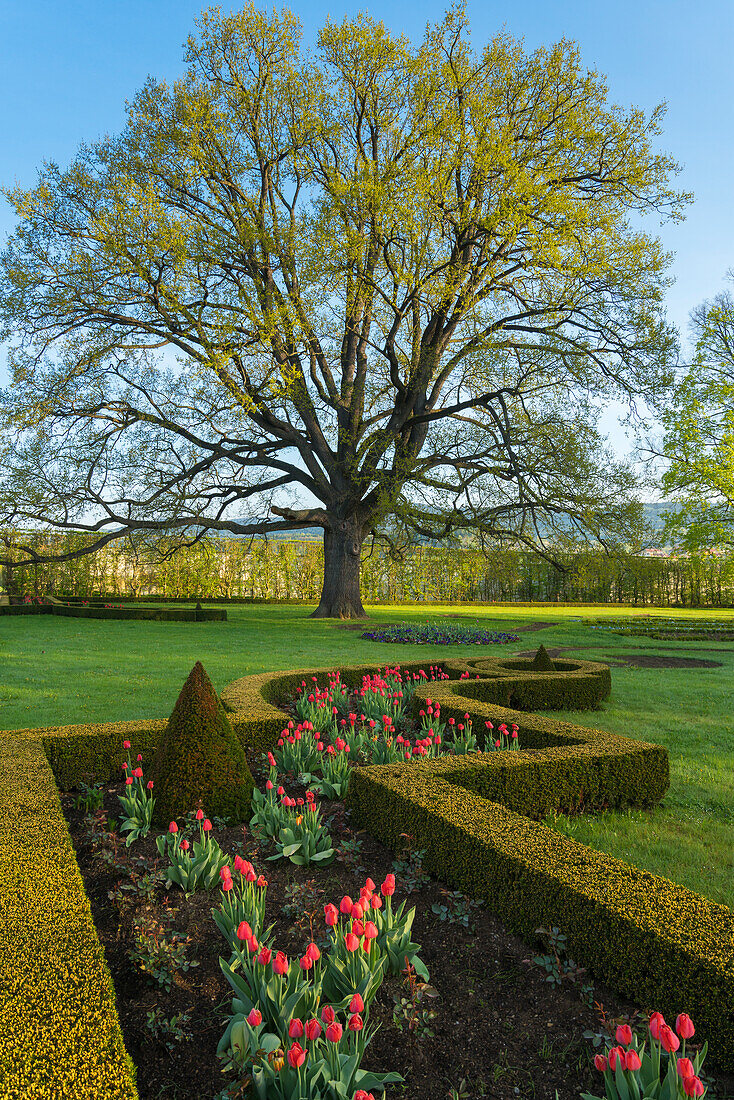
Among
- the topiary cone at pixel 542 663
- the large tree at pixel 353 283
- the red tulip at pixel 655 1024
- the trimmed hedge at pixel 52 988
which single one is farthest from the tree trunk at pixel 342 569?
the red tulip at pixel 655 1024

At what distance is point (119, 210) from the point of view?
14578 mm

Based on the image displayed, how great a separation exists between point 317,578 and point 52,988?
2902 cm

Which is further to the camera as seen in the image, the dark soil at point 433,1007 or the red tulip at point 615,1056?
the dark soil at point 433,1007

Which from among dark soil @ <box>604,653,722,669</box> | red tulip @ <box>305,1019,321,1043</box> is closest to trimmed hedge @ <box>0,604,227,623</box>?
dark soil @ <box>604,653,722,669</box>

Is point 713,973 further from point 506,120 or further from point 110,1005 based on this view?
point 506,120

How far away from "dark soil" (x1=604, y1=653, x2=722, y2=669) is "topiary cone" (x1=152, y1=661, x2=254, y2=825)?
30.8ft

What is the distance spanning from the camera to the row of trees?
2581 cm

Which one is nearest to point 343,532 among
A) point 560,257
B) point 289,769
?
point 560,257

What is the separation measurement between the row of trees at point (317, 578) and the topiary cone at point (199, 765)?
692 inches

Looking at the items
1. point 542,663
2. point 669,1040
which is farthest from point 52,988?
point 542,663

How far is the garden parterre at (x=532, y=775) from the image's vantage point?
258 cm

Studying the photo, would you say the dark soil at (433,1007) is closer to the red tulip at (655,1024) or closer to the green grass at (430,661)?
the red tulip at (655,1024)

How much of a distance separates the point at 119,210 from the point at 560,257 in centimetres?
997

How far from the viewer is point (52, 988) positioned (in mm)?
2033
